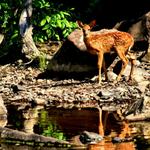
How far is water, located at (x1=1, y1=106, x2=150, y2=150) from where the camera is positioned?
35.3 feet

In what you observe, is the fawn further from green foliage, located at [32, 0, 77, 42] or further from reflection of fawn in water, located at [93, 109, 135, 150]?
green foliage, located at [32, 0, 77, 42]

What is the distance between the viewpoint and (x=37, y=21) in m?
24.6

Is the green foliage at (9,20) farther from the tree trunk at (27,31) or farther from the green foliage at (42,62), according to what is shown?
the green foliage at (42,62)

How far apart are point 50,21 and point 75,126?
38.0ft

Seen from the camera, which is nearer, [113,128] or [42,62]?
[113,128]

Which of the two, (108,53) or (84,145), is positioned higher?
(108,53)

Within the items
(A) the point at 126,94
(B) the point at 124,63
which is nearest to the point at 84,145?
(A) the point at 126,94

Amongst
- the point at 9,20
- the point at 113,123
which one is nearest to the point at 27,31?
the point at 9,20

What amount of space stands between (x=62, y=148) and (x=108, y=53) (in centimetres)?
928

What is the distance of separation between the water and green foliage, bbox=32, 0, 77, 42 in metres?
8.50

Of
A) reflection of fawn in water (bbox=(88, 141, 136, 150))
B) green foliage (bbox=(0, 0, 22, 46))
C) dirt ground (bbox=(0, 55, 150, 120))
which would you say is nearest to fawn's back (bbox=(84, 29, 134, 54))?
dirt ground (bbox=(0, 55, 150, 120))

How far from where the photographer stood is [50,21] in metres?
23.9

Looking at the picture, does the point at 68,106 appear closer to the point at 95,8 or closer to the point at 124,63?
the point at 124,63

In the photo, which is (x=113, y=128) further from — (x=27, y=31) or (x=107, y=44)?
(x=27, y=31)
